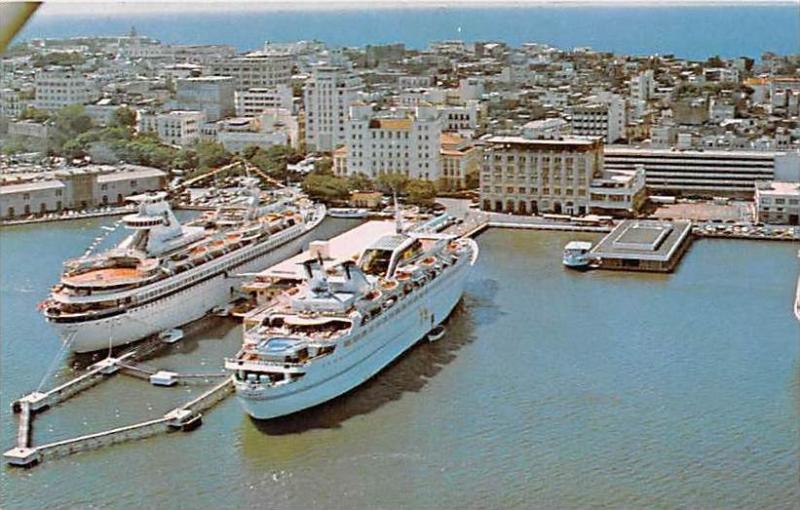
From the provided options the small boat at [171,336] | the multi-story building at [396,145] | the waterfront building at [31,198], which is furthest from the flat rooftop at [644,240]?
the waterfront building at [31,198]

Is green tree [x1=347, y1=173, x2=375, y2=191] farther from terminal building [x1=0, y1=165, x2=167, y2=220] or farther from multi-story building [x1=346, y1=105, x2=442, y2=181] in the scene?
terminal building [x1=0, y1=165, x2=167, y2=220]

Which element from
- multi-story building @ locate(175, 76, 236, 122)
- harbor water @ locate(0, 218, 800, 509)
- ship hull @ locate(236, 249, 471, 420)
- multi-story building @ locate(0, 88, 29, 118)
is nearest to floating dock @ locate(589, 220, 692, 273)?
harbor water @ locate(0, 218, 800, 509)

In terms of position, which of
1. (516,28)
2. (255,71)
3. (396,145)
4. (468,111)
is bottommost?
(396,145)

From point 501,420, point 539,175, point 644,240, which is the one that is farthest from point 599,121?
point 501,420

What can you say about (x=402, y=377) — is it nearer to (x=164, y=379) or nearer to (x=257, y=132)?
(x=164, y=379)

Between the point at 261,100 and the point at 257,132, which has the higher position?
the point at 261,100

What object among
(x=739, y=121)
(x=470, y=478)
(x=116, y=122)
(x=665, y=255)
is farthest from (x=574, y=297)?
(x=116, y=122)
